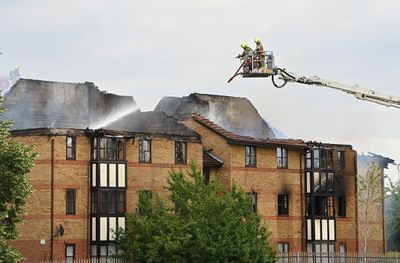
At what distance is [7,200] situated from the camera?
48031 millimetres

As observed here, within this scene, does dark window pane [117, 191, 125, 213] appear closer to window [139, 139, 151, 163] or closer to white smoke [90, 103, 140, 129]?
window [139, 139, 151, 163]

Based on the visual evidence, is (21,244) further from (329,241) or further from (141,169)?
(329,241)

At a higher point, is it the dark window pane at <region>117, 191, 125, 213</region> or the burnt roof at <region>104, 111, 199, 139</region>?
the burnt roof at <region>104, 111, 199, 139</region>

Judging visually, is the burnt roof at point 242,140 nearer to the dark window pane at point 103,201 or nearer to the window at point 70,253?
the dark window pane at point 103,201

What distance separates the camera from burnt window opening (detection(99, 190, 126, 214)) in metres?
63.2

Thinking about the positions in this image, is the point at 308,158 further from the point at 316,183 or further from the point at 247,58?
the point at 247,58

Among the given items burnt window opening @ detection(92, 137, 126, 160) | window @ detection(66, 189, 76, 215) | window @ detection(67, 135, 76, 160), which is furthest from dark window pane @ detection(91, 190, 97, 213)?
window @ detection(67, 135, 76, 160)

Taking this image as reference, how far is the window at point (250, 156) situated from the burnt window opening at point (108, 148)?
430 inches

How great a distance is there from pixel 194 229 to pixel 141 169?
686 centimetres

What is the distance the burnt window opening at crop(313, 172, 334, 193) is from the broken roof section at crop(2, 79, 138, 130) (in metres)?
23.6

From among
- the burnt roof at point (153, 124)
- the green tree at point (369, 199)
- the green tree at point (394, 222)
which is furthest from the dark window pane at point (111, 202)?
the green tree at point (394, 222)

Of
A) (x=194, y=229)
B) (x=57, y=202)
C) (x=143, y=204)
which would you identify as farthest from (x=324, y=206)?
(x=57, y=202)

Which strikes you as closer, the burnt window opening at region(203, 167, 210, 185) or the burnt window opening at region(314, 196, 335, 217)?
the burnt window opening at region(203, 167, 210, 185)

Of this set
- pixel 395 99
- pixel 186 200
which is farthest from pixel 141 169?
pixel 395 99
